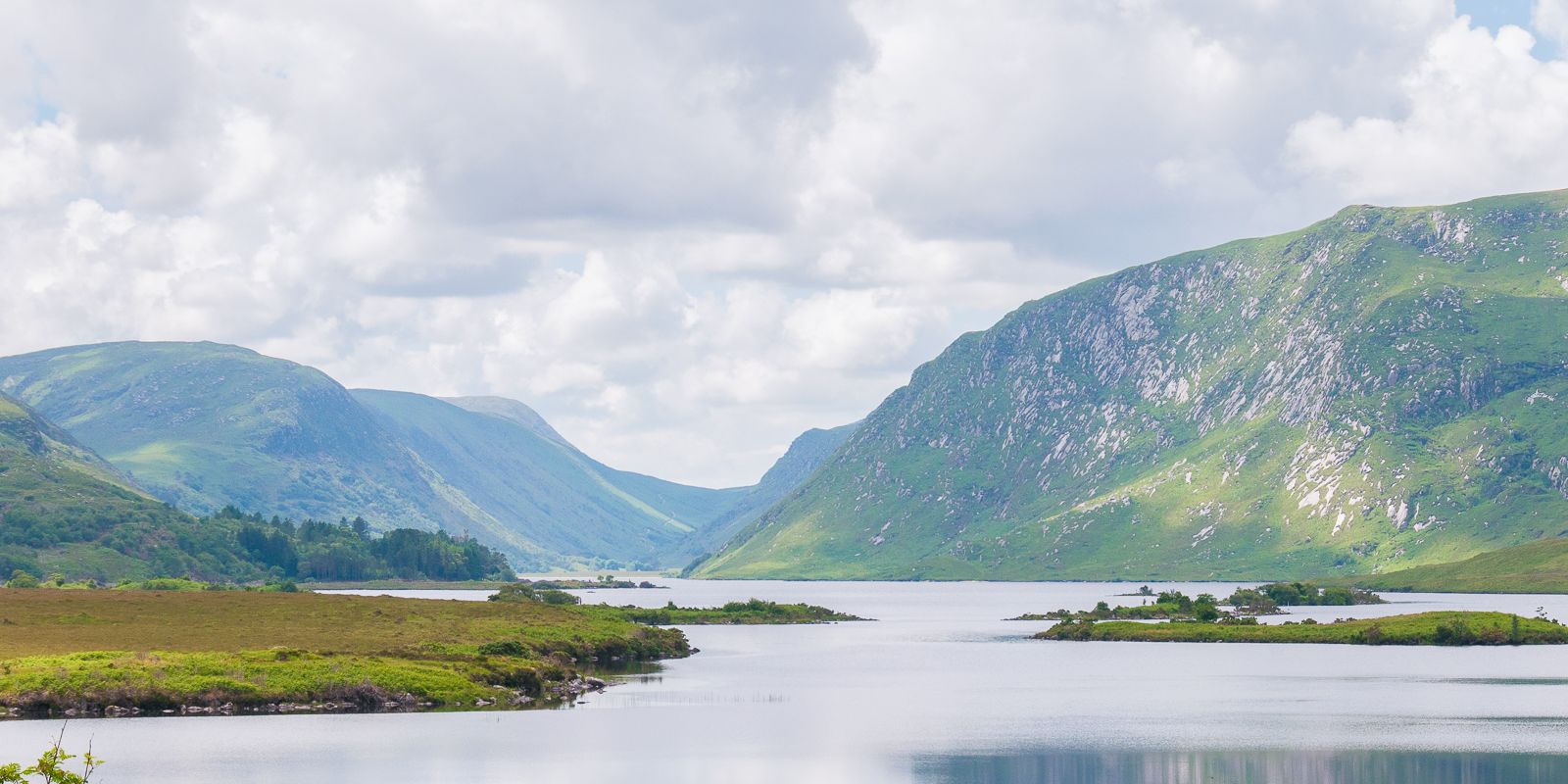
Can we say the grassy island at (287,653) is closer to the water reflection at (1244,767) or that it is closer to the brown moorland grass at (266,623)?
the brown moorland grass at (266,623)

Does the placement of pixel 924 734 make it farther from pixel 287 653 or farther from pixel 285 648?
pixel 285 648

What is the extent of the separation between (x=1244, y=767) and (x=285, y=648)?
7102 centimetres

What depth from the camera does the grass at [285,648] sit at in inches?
4259

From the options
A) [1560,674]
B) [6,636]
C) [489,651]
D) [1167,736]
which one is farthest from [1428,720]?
[6,636]

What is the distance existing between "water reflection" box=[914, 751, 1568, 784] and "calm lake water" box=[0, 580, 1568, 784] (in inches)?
7.4

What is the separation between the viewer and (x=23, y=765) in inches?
3123

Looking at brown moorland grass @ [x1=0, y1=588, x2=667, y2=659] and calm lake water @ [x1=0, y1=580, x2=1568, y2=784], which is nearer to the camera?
calm lake water @ [x1=0, y1=580, x2=1568, y2=784]

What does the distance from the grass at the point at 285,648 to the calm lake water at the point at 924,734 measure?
5.97 m

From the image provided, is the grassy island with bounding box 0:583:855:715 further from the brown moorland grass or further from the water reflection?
the water reflection

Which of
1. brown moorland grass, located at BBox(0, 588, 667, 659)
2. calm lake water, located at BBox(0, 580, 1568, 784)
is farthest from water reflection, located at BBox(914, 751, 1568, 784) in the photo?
brown moorland grass, located at BBox(0, 588, 667, 659)

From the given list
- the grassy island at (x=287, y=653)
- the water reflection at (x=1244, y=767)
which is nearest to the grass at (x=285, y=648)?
the grassy island at (x=287, y=653)

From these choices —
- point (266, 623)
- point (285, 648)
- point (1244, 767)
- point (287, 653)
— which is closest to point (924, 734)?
point (1244, 767)

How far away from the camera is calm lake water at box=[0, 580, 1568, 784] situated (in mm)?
84375

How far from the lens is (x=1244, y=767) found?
286 ft
